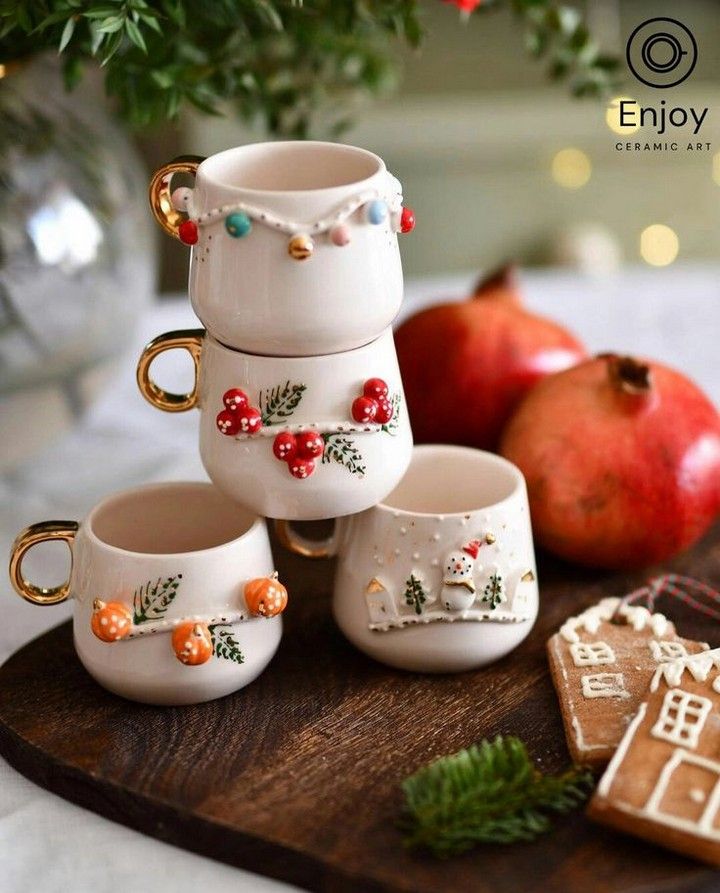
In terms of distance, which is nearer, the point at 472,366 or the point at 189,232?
the point at 189,232

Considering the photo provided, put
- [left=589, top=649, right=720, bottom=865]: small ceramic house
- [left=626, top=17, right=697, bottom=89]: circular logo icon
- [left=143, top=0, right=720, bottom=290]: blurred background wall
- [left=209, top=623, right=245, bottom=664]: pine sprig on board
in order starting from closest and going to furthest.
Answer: [left=589, top=649, right=720, bottom=865]: small ceramic house → [left=209, top=623, right=245, bottom=664]: pine sprig on board → [left=626, top=17, right=697, bottom=89]: circular logo icon → [left=143, top=0, right=720, bottom=290]: blurred background wall

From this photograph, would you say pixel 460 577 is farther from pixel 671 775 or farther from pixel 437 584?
pixel 671 775

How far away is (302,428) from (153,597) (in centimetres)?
11

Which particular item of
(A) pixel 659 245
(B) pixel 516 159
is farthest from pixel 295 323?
(A) pixel 659 245

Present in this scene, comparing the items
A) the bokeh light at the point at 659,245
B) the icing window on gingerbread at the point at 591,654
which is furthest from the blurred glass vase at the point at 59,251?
the bokeh light at the point at 659,245

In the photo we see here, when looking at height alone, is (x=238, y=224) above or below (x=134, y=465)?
above

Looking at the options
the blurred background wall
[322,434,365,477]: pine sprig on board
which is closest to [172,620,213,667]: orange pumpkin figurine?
[322,434,365,477]: pine sprig on board

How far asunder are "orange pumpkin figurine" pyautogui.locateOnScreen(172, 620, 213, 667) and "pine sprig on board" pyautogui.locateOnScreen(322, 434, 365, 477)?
10 centimetres

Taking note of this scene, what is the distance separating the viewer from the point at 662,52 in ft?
2.69

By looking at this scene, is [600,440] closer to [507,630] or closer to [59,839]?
[507,630]

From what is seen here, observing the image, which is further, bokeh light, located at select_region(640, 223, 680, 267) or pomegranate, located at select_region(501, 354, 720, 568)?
bokeh light, located at select_region(640, 223, 680, 267)

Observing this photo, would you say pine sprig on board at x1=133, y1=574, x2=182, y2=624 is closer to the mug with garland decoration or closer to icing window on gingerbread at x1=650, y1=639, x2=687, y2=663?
the mug with garland decoration

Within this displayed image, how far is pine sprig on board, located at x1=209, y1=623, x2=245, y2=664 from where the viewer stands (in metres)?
0.57

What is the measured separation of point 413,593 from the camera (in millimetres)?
597
